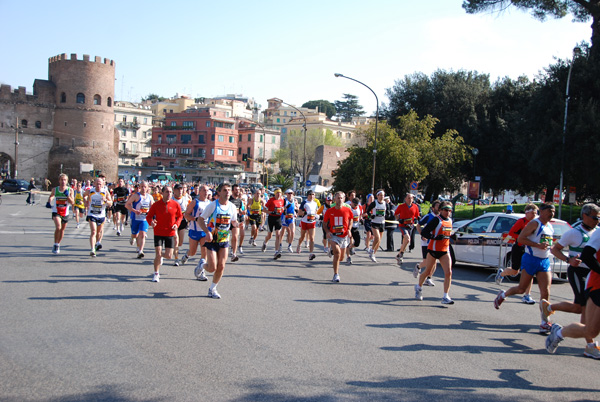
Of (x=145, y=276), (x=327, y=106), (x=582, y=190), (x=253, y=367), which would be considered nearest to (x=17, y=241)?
(x=145, y=276)

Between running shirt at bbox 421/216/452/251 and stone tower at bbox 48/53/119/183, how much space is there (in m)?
67.8

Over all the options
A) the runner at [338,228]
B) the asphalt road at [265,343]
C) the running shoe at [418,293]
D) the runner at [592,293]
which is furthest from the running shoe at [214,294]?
the runner at [592,293]

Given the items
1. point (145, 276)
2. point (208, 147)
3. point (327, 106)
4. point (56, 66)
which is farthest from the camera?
point (327, 106)

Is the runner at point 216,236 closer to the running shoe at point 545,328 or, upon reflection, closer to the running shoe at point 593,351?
the running shoe at point 545,328

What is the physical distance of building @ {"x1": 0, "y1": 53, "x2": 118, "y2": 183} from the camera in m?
71.5

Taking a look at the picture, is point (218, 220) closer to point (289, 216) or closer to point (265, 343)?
point (265, 343)

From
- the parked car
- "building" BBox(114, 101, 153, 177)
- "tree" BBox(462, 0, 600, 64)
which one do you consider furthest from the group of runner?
"building" BBox(114, 101, 153, 177)

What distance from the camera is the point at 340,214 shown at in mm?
11102

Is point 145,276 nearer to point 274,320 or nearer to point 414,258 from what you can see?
point 274,320

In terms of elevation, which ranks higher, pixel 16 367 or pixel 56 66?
pixel 56 66

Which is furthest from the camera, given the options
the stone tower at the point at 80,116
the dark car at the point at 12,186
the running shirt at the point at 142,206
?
the stone tower at the point at 80,116

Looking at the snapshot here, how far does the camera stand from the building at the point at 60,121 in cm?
7150

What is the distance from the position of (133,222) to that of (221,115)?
93.6 metres

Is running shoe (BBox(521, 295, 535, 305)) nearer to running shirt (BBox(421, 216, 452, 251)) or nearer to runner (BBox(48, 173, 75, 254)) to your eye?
running shirt (BBox(421, 216, 452, 251))
